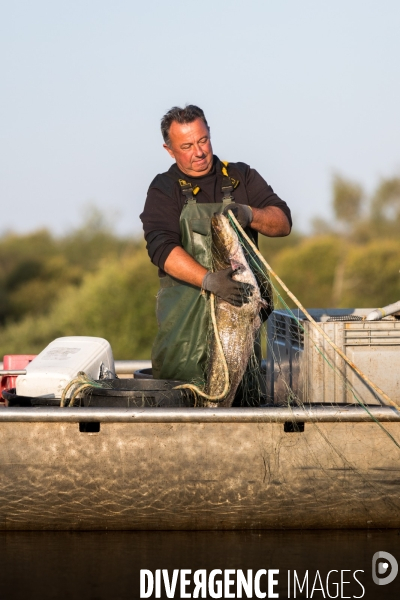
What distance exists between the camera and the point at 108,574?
4.67 metres

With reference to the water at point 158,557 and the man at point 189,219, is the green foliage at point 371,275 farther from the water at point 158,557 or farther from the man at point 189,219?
the water at point 158,557

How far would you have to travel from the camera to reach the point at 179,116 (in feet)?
18.5

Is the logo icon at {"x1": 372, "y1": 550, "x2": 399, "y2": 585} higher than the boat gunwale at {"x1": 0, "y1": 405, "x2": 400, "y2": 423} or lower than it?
lower

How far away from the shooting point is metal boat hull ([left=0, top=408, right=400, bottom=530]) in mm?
5121

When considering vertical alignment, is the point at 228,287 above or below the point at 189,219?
below

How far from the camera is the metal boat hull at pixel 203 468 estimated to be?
16.8 ft

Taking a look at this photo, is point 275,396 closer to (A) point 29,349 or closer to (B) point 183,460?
(B) point 183,460

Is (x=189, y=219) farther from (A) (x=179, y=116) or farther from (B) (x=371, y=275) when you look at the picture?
(B) (x=371, y=275)

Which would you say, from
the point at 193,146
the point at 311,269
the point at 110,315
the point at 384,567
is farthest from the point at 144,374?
the point at 311,269

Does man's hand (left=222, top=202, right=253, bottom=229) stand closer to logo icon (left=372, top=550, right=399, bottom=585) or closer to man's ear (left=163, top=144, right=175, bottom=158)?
man's ear (left=163, top=144, right=175, bottom=158)

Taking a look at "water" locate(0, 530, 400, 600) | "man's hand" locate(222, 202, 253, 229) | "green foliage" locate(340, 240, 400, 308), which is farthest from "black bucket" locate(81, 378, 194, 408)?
"green foliage" locate(340, 240, 400, 308)

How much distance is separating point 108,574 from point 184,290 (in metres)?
1.56

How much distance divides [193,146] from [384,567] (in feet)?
7.57

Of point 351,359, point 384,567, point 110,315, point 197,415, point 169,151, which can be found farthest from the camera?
point 110,315
